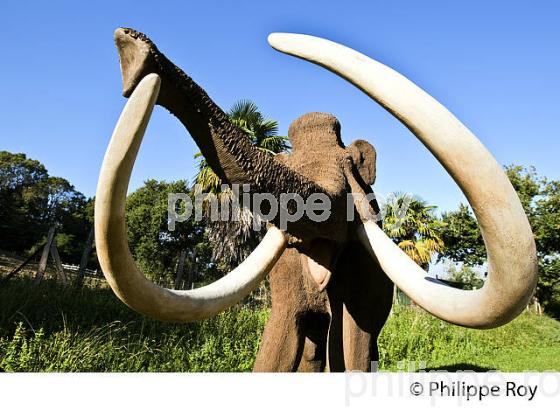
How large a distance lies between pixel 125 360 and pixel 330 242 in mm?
4057

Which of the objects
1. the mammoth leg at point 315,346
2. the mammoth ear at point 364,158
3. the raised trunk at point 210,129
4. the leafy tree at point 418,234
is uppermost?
the leafy tree at point 418,234

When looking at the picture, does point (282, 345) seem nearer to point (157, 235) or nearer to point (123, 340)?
point (123, 340)

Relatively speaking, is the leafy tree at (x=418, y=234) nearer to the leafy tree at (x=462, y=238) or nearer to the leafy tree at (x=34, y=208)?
the leafy tree at (x=462, y=238)

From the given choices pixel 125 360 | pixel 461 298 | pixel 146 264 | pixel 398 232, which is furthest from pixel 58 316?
pixel 146 264

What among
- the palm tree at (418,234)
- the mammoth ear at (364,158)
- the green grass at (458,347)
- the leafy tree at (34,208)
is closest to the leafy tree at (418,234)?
the palm tree at (418,234)

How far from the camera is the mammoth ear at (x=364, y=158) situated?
3.12 metres

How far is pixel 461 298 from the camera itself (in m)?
1.76

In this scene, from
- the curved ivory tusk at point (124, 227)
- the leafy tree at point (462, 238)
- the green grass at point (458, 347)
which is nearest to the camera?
the curved ivory tusk at point (124, 227)

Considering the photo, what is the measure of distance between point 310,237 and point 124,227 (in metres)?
1.10

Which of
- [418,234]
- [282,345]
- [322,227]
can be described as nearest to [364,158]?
[322,227]

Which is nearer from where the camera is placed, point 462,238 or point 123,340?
point 123,340

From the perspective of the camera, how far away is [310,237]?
2.37 meters

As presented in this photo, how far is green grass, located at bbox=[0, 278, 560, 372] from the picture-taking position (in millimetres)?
4965

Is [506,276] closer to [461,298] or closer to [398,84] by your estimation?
[461,298]
